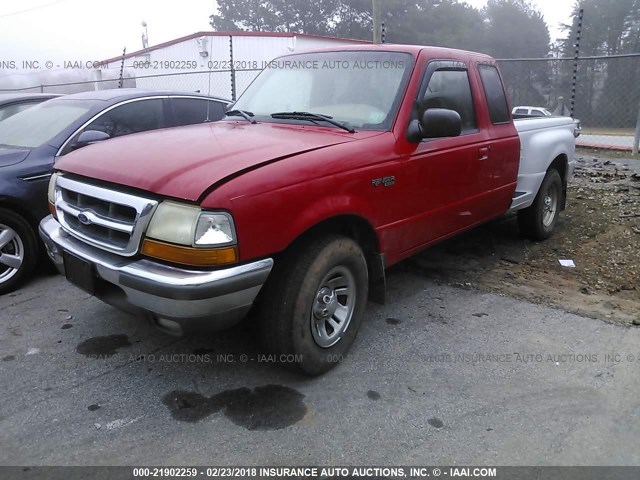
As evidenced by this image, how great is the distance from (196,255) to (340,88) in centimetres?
189

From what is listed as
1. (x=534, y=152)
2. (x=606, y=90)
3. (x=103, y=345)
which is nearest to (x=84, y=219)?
(x=103, y=345)

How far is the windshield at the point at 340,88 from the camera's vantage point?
357 centimetres

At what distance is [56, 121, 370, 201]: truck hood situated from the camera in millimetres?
2580

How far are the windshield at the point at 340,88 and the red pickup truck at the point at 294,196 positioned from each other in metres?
0.01

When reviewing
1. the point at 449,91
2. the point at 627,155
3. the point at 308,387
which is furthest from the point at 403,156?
the point at 627,155

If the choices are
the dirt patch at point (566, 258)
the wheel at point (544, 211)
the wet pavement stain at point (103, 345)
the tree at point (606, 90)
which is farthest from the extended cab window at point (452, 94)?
the tree at point (606, 90)

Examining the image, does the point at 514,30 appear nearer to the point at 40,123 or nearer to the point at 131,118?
the point at 131,118

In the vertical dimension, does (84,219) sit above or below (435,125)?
below

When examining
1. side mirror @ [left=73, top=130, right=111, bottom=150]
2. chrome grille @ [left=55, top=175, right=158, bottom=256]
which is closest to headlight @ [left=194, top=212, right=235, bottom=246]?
chrome grille @ [left=55, top=175, right=158, bottom=256]

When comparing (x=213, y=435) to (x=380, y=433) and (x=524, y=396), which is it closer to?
(x=380, y=433)

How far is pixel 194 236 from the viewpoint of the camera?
2.47 metres

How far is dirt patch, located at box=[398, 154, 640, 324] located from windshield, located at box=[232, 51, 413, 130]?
6.16 ft

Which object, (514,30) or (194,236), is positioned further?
(514,30)

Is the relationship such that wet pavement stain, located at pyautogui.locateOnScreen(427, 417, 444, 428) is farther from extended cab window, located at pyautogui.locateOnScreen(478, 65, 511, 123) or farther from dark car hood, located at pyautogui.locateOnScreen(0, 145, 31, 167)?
dark car hood, located at pyautogui.locateOnScreen(0, 145, 31, 167)
